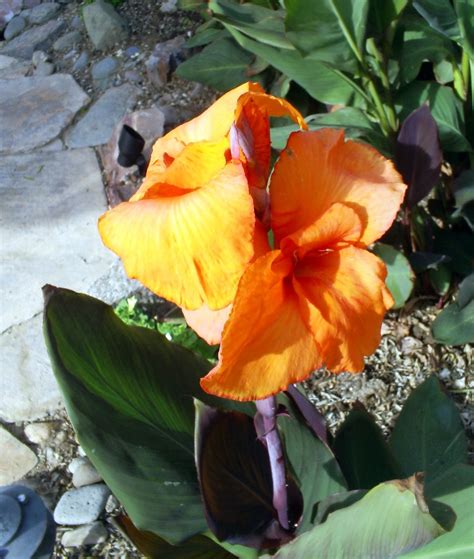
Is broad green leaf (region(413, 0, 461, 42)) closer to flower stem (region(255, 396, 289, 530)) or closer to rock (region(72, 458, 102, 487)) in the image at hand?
flower stem (region(255, 396, 289, 530))

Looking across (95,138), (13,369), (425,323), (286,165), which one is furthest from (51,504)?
(95,138)

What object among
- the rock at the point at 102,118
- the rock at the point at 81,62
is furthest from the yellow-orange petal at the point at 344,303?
the rock at the point at 81,62

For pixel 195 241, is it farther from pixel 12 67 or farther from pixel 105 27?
pixel 12 67

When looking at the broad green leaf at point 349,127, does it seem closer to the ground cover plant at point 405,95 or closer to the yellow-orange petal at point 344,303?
the ground cover plant at point 405,95

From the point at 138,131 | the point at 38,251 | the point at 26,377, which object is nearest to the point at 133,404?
the point at 26,377

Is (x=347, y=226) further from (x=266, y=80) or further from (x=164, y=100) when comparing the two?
(x=164, y=100)

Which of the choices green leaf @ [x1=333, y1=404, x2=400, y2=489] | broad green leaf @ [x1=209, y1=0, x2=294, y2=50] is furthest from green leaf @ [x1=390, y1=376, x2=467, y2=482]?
broad green leaf @ [x1=209, y1=0, x2=294, y2=50]
